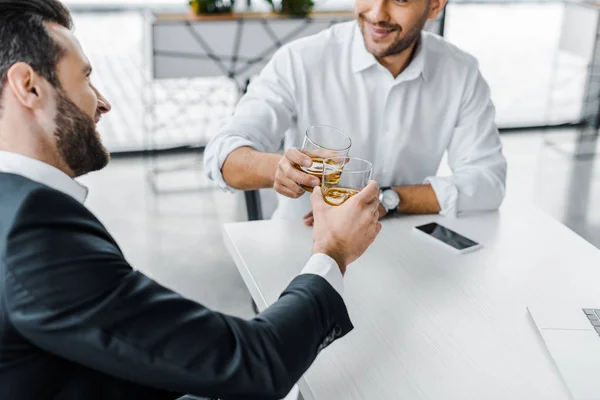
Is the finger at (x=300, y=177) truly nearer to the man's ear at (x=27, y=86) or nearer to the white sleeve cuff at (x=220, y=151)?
the white sleeve cuff at (x=220, y=151)

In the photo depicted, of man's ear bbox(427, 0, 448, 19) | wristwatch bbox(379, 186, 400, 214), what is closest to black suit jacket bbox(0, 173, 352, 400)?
wristwatch bbox(379, 186, 400, 214)

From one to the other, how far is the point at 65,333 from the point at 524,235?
1.16 meters

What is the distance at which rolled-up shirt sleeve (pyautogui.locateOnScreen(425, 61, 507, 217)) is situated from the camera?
1851 millimetres

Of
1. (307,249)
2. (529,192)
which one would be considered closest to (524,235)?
(307,249)

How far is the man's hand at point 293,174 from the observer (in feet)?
5.01

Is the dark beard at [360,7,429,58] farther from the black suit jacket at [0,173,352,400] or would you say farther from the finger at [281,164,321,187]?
the black suit jacket at [0,173,352,400]

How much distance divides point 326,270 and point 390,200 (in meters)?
0.68

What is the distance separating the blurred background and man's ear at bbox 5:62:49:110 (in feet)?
6.30

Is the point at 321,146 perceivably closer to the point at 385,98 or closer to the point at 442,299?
the point at 442,299

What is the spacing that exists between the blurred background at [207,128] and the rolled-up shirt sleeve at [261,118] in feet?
3.36

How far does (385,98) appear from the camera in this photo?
6.93 feet

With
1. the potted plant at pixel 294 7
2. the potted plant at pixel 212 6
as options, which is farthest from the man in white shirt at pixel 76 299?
the potted plant at pixel 294 7

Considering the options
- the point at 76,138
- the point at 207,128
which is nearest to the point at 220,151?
the point at 76,138

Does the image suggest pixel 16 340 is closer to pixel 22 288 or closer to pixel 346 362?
pixel 22 288
